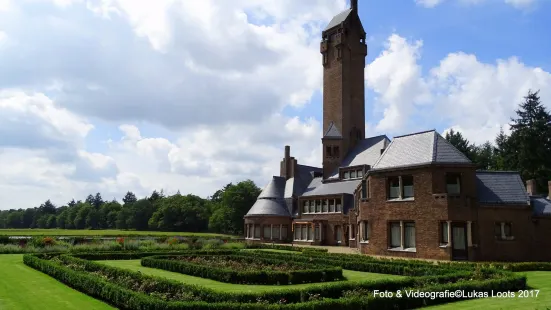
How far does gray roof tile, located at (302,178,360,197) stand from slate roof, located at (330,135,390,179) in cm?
188

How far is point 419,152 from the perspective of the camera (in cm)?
3675

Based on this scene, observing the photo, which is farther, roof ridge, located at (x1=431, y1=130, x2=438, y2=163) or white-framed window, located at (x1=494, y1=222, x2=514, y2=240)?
roof ridge, located at (x1=431, y1=130, x2=438, y2=163)

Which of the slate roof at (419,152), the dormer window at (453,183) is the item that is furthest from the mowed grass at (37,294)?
the dormer window at (453,183)

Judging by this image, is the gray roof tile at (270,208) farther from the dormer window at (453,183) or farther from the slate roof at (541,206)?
the slate roof at (541,206)

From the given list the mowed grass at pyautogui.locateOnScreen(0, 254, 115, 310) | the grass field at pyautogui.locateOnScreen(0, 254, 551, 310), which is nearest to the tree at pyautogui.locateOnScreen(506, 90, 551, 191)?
the grass field at pyautogui.locateOnScreen(0, 254, 551, 310)

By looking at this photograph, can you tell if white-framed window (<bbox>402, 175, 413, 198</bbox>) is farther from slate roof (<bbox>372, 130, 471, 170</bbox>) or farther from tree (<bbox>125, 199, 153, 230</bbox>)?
tree (<bbox>125, 199, 153, 230</bbox>)

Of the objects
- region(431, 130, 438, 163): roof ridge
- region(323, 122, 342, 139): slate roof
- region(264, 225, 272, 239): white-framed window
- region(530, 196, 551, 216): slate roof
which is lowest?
Answer: region(264, 225, 272, 239): white-framed window

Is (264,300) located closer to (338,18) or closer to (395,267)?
(395,267)

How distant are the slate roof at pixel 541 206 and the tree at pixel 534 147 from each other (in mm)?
33965

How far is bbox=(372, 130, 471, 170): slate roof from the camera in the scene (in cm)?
3525

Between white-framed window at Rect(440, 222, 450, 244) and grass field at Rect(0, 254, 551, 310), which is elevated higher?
white-framed window at Rect(440, 222, 450, 244)

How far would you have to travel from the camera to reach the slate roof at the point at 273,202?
66125 millimetres

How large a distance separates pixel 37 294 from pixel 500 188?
32080 millimetres

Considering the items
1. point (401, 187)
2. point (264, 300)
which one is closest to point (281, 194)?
point (401, 187)
